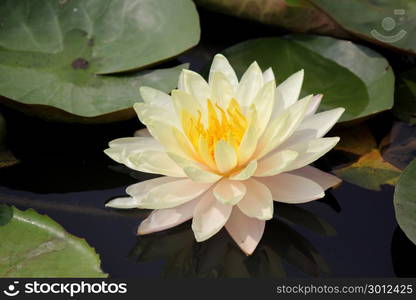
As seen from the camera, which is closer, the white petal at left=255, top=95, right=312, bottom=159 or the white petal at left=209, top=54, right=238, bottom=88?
the white petal at left=255, top=95, right=312, bottom=159

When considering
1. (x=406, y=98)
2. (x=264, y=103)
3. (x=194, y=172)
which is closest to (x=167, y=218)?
(x=194, y=172)

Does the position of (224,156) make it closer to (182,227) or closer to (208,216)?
(208,216)

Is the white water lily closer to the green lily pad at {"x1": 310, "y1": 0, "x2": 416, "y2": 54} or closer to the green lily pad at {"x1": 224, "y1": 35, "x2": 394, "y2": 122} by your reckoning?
the green lily pad at {"x1": 224, "y1": 35, "x2": 394, "y2": 122}

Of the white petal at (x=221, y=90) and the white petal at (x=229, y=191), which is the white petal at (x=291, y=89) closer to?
the white petal at (x=221, y=90)

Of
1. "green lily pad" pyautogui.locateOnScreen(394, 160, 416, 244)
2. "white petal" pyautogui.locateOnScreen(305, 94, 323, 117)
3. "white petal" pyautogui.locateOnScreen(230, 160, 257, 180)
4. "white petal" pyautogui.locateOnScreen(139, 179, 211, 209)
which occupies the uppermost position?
"white petal" pyautogui.locateOnScreen(305, 94, 323, 117)

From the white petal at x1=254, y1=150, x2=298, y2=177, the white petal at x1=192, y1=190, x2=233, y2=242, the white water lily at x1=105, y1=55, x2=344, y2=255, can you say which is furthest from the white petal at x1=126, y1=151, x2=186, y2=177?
the white petal at x1=254, y1=150, x2=298, y2=177

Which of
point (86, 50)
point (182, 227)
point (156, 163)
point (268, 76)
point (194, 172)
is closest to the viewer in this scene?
point (194, 172)

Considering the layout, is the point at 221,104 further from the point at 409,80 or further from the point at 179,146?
the point at 409,80
